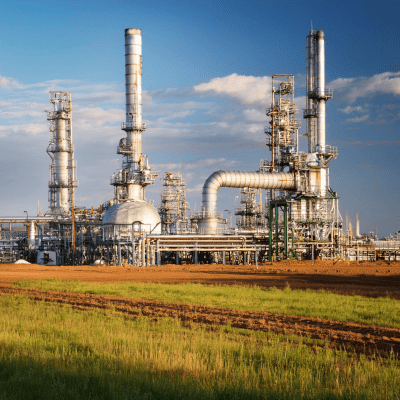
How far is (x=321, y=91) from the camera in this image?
52906 millimetres

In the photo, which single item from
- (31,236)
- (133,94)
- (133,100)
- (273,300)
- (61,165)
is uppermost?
(133,94)

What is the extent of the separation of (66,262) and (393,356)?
2173 inches

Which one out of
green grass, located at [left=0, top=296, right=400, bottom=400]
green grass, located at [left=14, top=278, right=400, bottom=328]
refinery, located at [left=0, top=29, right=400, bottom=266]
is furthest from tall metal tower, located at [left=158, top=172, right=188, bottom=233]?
green grass, located at [left=0, top=296, right=400, bottom=400]

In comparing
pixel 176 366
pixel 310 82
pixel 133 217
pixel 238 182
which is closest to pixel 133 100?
pixel 133 217

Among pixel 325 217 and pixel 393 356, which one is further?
pixel 325 217

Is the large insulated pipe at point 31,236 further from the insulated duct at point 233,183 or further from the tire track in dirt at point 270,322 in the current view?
the tire track in dirt at point 270,322

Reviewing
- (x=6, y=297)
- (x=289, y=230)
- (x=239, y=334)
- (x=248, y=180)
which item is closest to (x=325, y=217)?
(x=289, y=230)

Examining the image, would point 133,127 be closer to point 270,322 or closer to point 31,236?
point 31,236

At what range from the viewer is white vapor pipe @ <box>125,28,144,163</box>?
191 ft

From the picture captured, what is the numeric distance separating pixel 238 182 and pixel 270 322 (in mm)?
38507

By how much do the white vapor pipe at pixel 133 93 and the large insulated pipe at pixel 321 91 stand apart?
18719 mm

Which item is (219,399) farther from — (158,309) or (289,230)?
(289,230)

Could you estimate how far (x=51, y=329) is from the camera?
1264 centimetres

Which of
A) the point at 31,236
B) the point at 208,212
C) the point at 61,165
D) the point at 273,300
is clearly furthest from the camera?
the point at 61,165
